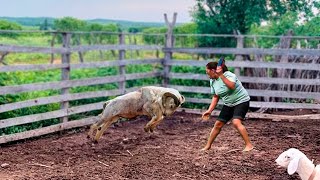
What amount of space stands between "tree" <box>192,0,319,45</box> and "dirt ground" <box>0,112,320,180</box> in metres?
11.8

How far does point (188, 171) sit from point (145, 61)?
558cm

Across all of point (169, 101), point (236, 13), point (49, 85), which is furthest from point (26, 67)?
point (236, 13)

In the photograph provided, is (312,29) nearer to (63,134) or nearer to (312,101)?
(312,101)

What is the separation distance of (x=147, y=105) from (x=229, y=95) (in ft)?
4.27

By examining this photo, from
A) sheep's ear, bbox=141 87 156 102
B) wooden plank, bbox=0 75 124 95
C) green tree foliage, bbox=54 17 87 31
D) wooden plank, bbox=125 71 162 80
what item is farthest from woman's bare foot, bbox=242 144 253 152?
green tree foliage, bbox=54 17 87 31

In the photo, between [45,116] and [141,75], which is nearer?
[45,116]

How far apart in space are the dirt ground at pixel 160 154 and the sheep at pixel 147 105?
18.7 inches

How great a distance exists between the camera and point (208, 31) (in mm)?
22250

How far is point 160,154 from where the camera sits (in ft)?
24.5

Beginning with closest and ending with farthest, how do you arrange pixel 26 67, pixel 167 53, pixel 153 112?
pixel 153 112, pixel 26 67, pixel 167 53

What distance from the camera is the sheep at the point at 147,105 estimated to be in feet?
25.4

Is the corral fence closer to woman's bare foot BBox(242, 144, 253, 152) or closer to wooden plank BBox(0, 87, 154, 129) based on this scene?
wooden plank BBox(0, 87, 154, 129)

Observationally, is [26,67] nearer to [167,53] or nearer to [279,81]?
[167,53]

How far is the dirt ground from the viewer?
6402 millimetres
